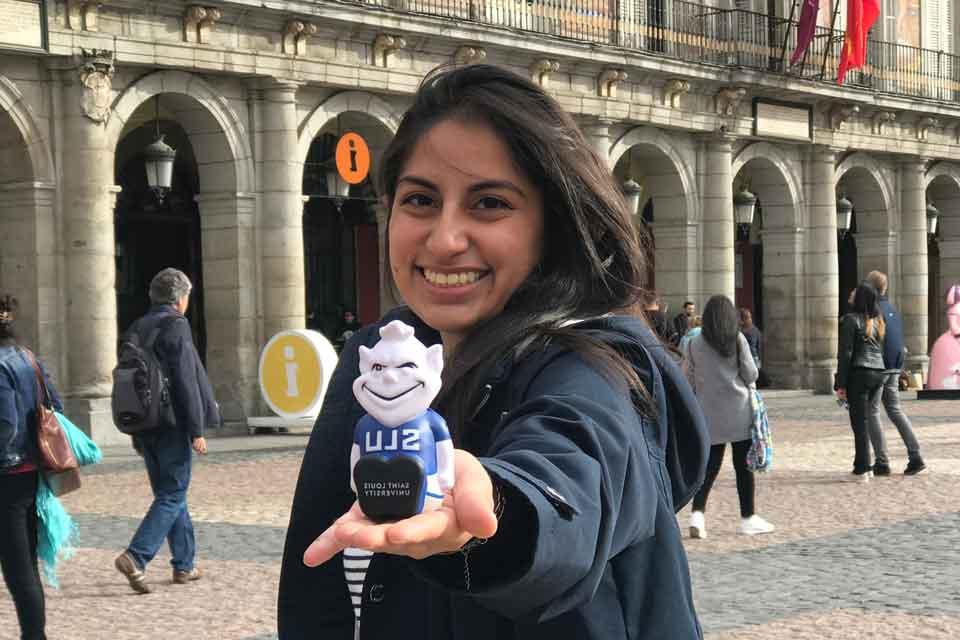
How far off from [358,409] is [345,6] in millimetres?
17581

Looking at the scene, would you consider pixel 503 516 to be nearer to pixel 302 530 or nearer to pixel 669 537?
pixel 669 537

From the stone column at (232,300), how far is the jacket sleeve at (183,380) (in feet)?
35.2

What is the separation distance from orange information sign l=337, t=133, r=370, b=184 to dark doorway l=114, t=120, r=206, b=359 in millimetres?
2757

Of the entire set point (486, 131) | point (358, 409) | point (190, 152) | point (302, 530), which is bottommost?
point (302, 530)

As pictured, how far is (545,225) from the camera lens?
202 cm

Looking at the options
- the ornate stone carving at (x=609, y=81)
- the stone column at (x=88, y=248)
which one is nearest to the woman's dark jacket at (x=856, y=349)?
the stone column at (x=88, y=248)

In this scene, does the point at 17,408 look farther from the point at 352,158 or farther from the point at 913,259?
the point at 913,259

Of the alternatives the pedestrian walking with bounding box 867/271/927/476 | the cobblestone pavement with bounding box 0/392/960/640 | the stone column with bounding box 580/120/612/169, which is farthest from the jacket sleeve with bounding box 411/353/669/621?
the stone column with bounding box 580/120/612/169

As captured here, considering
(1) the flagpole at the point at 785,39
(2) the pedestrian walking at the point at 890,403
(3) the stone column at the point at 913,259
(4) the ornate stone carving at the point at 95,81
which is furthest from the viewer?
(3) the stone column at the point at 913,259

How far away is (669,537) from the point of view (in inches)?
75.0

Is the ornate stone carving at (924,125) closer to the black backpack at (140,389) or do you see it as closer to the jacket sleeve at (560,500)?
the black backpack at (140,389)

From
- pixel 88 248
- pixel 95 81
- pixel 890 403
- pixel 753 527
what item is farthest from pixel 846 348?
pixel 95 81

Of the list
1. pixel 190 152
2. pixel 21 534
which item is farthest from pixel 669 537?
pixel 190 152

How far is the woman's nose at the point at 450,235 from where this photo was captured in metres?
1.92
